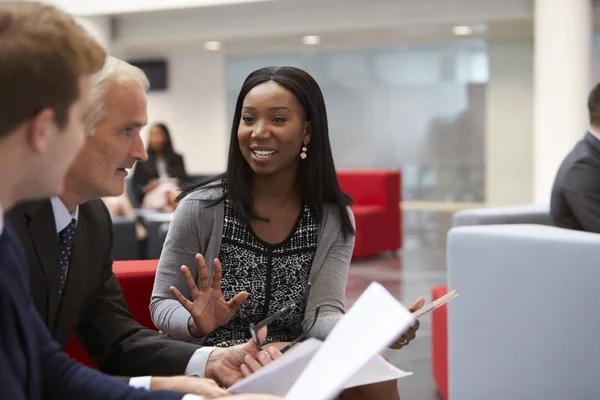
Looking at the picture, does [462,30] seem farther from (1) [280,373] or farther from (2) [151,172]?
(1) [280,373]

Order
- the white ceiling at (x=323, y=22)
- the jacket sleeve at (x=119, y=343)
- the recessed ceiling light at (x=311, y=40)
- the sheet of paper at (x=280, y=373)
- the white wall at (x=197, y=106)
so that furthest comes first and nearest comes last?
the white wall at (x=197, y=106)
the recessed ceiling light at (x=311, y=40)
the white ceiling at (x=323, y=22)
the jacket sleeve at (x=119, y=343)
the sheet of paper at (x=280, y=373)

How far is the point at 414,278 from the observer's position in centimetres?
749

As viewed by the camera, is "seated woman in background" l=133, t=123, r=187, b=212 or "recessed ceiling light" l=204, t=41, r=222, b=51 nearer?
"seated woman in background" l=133, t=123, r=187, b=212

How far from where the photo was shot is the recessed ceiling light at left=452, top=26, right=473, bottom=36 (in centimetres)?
1121

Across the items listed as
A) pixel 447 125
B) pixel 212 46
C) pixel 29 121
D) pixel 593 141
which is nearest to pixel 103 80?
pixel 29 121

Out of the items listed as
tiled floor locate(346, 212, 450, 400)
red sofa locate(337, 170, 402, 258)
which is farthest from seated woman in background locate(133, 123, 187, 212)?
tiled floor locate(346, 212, 450, 400)

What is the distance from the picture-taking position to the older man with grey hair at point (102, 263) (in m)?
1.68

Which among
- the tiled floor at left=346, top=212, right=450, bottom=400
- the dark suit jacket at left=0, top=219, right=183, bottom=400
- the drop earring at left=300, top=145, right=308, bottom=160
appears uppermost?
the drop earring at left=300, top=145, right=308, bottom=160

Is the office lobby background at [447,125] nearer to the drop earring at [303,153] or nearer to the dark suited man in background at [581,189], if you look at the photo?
the dark suited man in background at [581,189]

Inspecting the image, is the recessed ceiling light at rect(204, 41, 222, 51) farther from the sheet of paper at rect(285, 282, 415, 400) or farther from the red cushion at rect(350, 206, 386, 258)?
the sheet of paper at rect(285, 282, 415, 400)

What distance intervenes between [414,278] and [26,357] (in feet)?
21.1

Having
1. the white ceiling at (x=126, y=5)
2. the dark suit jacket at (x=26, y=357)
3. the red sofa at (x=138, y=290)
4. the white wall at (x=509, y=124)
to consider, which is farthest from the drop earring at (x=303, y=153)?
the white wall at (x=509, y=124)

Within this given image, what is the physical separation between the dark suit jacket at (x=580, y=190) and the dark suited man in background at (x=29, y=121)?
10.2 ft

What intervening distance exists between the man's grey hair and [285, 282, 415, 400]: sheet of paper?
77 cm
